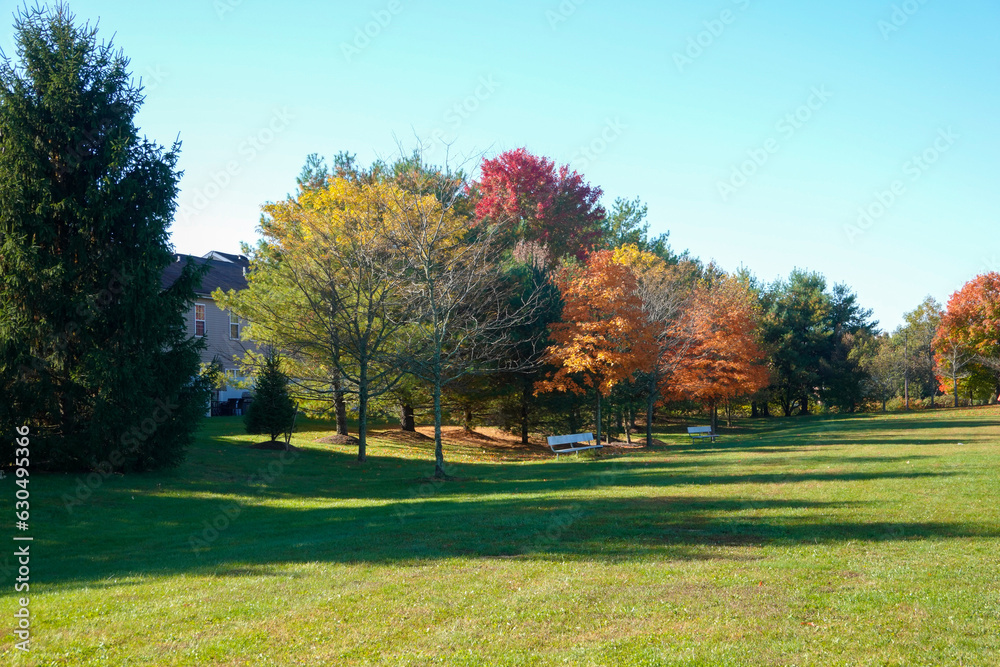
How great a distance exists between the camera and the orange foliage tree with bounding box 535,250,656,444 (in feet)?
84.1

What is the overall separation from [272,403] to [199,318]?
630 inches

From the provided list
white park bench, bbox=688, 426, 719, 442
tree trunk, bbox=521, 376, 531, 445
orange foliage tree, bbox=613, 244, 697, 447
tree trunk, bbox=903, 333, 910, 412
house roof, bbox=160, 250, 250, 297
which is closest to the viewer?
orange foliage tree, bbox=613, 244, 697, 447

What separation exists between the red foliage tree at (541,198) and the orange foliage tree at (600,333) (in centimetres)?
1928

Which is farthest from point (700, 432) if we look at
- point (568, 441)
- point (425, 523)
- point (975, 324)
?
point (425, 523)

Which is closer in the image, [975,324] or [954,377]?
[975,324]

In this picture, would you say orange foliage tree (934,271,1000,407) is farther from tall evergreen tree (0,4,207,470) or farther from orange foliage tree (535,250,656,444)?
tall evergreen tree (0,4,207,470)

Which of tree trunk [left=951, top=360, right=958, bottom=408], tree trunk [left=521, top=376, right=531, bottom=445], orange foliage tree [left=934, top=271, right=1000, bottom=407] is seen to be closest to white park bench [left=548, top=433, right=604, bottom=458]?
tree trunk [left=521, top=376, right=531, bottom=445]

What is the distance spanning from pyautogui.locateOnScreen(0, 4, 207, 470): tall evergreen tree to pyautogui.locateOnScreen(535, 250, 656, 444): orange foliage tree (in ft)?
44.5

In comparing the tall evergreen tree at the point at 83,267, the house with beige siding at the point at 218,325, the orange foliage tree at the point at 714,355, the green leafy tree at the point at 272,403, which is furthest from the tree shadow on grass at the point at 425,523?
the house with beige siding at the point at 218,325

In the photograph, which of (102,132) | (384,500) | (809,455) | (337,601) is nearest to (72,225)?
(102,132)

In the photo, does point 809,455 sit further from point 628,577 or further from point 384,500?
point 628,577

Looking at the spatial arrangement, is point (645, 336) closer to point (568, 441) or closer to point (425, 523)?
point (568, 441)

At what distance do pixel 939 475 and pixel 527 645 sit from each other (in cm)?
1368

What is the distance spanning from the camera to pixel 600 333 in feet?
85.8
